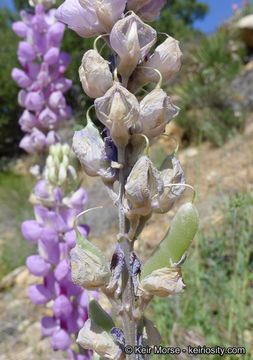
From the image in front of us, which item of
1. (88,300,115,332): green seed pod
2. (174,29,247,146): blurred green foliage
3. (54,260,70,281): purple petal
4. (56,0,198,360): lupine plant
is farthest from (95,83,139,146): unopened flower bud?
(174,29,247,146): blurred green foliage

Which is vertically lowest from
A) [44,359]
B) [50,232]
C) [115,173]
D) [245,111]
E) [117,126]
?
[44,359]

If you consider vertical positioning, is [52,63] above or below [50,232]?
above

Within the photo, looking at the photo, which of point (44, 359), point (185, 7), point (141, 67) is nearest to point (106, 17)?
point (141, 67)

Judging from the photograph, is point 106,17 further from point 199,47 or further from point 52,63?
point 199,47

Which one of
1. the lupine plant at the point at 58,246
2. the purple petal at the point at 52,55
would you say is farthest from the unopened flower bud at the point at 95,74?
the purple petal at the point at 52,55

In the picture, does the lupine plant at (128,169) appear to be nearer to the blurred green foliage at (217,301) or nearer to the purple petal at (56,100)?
the blurred green foliage at (217,301)

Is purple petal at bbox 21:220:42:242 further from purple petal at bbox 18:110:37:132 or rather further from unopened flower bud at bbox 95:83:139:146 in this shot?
purple petal at bbox 18:110:37:132

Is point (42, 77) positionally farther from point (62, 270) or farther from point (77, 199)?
point (62, 270)
